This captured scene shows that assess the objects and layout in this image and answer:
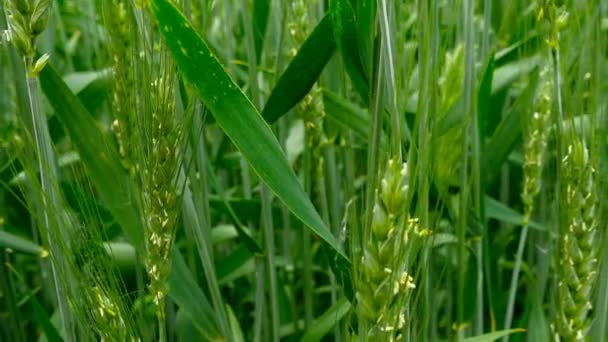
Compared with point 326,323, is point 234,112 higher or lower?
higher

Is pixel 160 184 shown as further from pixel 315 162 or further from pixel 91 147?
pixel 315 162

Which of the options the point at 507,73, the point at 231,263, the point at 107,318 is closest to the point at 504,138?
the point at 507,73

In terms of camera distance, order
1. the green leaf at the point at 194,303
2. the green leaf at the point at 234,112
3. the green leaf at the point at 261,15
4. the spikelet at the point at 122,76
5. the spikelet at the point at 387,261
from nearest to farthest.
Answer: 1. the spikelet at the point at 387,261
2. the green leaf at the point at 234,112
3. the spikelet at the point at 122,76
4. the green leaf at the point at 194,303
5. the green leaf at the point at 261,15

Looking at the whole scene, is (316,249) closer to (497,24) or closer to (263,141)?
(497,24)

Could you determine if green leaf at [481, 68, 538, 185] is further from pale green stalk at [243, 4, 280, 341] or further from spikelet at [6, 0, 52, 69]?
spikelet at [6, 0, 52, 69]

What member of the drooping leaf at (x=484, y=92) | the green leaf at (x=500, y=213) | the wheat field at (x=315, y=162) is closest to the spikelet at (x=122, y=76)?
the wheat field at (x=315, y=162)

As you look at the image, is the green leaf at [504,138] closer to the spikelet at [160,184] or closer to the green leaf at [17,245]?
the spikelet at [160,184]
